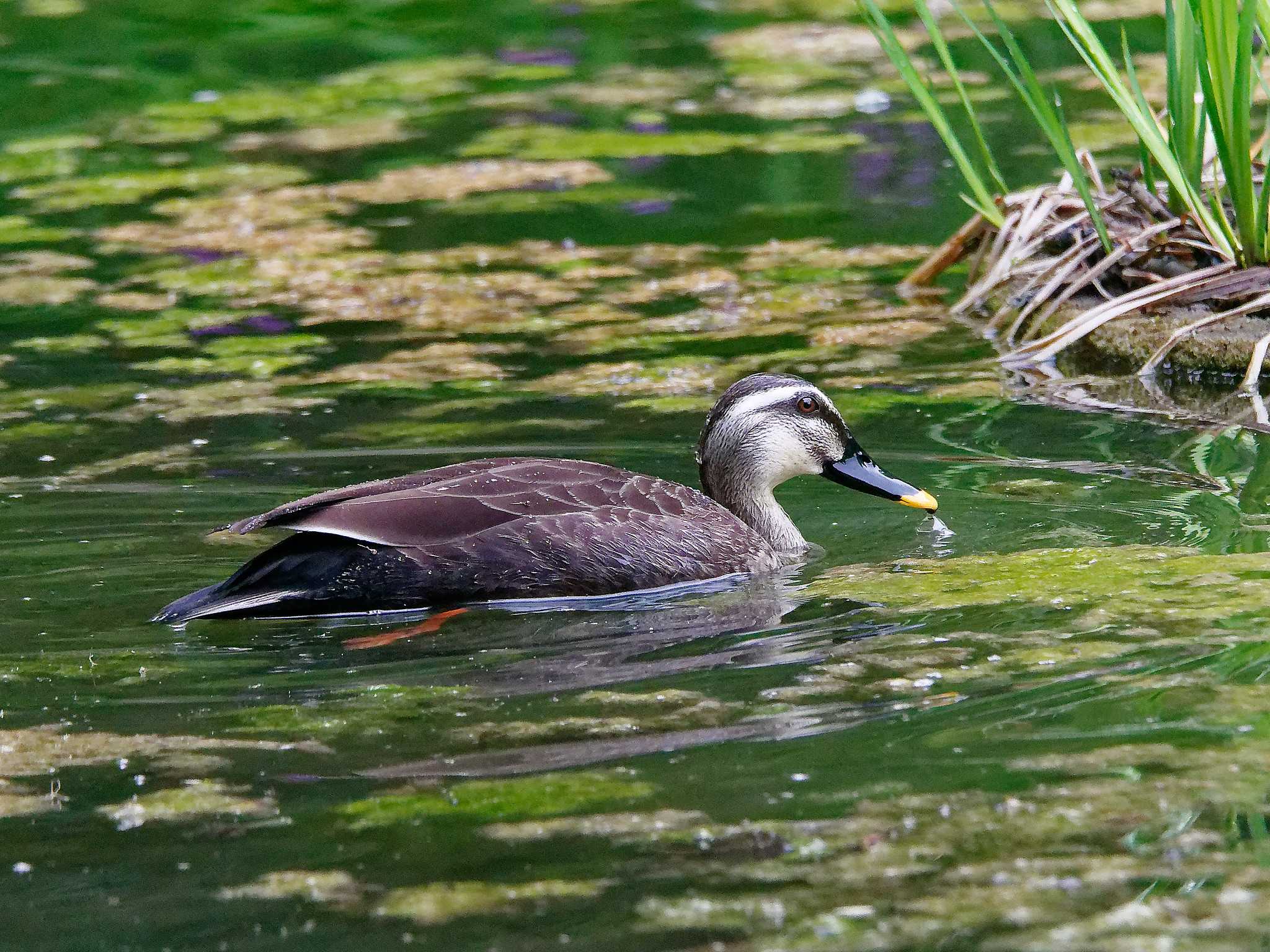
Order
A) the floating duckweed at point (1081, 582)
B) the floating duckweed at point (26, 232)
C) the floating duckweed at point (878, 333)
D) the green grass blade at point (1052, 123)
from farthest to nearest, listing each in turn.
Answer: the floating duckweed at point (26, 232) → the floating duckweed at point (878, 333) → the green grass blade at point (1052, 123) → the floating duckweed at point (1081, 582)

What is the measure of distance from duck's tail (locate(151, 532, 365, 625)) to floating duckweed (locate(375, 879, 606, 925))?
2.22 meters

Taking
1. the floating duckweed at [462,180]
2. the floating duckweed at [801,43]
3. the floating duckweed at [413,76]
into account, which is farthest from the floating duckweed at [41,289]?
the floating duckweed at [801,43]

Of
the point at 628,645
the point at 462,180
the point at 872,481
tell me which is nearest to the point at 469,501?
the point at 628,645

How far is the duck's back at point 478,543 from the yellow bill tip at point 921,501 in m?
0.60

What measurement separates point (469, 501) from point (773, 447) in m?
1.37

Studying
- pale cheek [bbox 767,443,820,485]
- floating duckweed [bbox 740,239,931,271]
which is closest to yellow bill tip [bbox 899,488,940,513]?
pale cheek [bbox 767,443,820,485]

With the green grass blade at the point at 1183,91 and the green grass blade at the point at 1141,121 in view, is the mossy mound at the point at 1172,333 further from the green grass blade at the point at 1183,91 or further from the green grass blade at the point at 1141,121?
the green grass blade at the point at 1183,91

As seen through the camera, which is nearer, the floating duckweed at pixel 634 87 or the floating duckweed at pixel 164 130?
the floating duckweed at pixel 164 130

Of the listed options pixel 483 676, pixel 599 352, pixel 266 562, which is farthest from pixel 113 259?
pixel 483 676

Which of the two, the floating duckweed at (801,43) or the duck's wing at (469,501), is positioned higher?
the floating duckweed at (801,43)

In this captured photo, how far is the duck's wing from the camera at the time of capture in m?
6.00

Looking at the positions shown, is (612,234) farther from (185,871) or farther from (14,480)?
(185,871)

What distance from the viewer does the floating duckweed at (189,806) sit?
4.29 meters

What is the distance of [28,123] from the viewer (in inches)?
556
